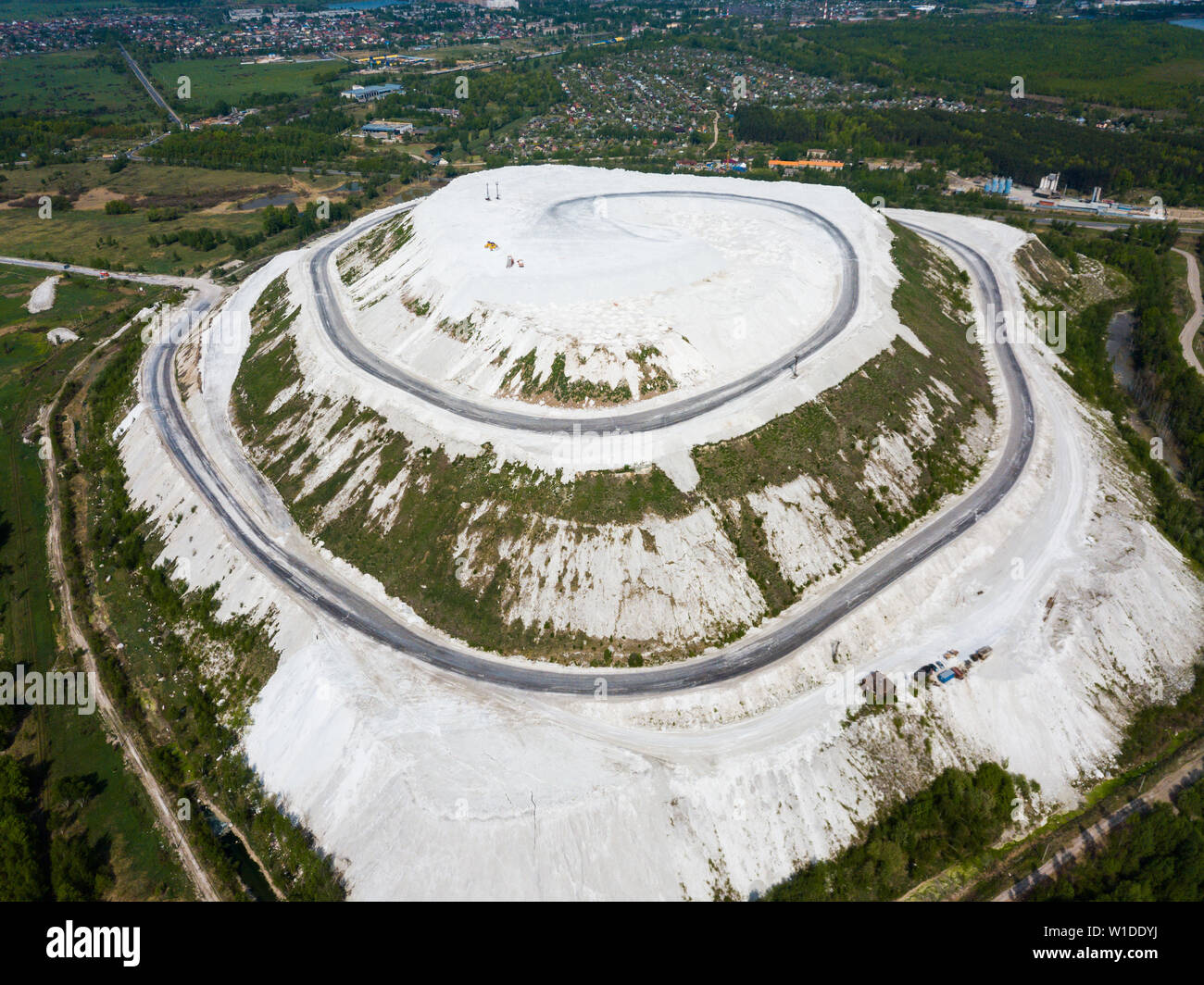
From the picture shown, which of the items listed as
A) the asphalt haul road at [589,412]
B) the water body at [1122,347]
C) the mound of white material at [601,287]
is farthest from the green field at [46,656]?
the water body at [1122,347]

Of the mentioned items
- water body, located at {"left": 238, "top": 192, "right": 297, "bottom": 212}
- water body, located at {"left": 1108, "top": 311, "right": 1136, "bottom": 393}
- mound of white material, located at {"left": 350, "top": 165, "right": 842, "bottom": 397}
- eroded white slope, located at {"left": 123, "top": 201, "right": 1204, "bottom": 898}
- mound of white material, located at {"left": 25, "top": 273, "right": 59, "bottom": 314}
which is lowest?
eroded white slope, located at {"left": 123, "top": 201, "right": 1204, "bottom": 898}

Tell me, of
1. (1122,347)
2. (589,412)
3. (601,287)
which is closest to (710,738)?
(589,412)

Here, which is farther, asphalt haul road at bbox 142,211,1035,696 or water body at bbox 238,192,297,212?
water body at bbox 238,192,297,212

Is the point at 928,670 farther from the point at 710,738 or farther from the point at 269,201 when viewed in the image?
the point at 269,201

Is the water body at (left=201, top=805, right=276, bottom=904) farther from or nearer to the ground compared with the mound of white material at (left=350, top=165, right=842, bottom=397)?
nearer to the ground

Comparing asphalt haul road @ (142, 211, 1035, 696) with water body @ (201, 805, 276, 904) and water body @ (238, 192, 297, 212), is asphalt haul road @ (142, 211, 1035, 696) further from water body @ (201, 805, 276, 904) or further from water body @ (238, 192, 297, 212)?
water body @ (238, 192, 297, 212)

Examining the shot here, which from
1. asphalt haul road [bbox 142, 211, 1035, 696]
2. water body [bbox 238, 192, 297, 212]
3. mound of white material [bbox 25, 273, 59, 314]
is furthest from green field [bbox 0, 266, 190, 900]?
water body [bbox 238, 192, 297, 212]

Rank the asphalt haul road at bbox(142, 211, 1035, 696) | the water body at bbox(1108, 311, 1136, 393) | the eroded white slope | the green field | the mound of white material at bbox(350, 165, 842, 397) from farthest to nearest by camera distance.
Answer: the water body at bbox(1108, 311, 1136, 393) → the mound of white material at bbox(350, 165, 842, 397) → the asphalt haul road at bbox(142, 211, 1035, 696) → the green field → the eroded white slope
